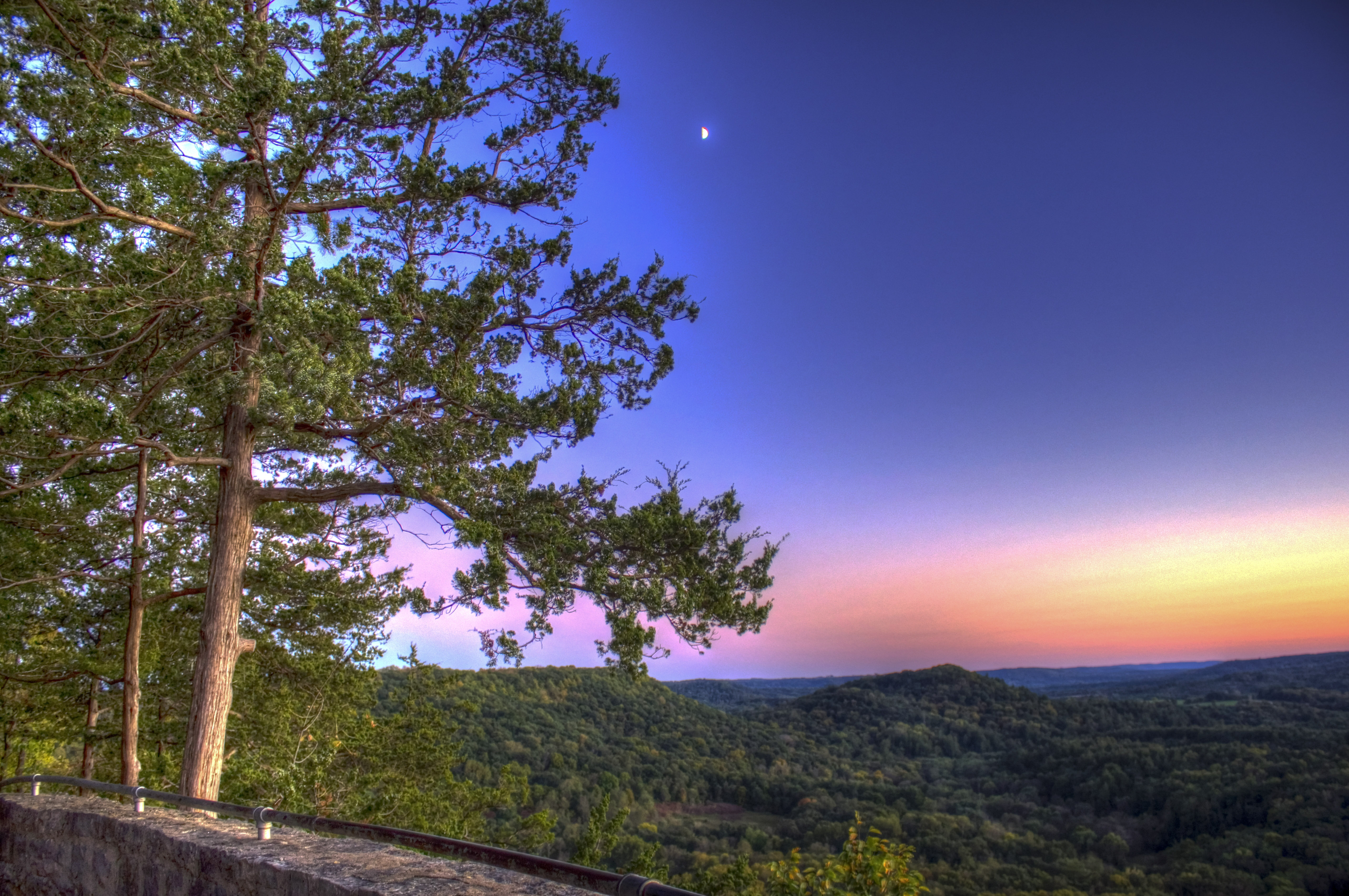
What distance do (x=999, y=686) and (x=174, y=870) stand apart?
61.7 m

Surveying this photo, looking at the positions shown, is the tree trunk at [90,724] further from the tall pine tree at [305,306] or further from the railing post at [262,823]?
the railing post at [262,823]

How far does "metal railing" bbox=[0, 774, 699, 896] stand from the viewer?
4.94ft

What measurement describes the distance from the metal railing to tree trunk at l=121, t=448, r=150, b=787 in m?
3.39

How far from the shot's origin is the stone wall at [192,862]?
206 centimetres

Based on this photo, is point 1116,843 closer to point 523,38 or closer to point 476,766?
point 476,766

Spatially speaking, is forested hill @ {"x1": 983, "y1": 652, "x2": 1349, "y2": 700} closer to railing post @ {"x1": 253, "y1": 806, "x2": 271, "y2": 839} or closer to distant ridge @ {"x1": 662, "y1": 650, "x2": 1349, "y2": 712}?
distant ridge @ {"x1": 662, "y1": 650, "x2": 1349, "y2": 712}

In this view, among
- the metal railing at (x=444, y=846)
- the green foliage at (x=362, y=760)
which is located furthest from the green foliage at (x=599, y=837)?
the metal railing at (x=444, y=846)

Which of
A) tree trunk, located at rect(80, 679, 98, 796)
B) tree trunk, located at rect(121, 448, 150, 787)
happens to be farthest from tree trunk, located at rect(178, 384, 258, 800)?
tree trunk, located at rect(80, 679, 98, 796)

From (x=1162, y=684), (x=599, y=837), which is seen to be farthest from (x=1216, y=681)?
(x=599, y=837)

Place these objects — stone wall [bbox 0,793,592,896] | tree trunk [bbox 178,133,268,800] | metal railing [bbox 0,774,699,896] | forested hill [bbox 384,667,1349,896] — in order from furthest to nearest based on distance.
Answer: forested hill [bbox 384,667,1349,896] → tree trunk [bbox 178,133,268,800] → stone wall [bbox 0,793,592,896] → metal railing [bbox 0,774,699,896]

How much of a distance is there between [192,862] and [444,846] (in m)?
1.42

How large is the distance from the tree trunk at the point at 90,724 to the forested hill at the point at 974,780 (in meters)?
5.19

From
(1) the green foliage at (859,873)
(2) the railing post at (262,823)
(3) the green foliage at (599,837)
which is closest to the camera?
(2) the railing post at (262,823)

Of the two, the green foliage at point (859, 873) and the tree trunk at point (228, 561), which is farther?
the green foliage at point (859, 873)
